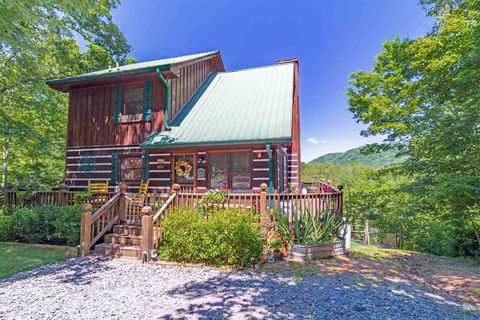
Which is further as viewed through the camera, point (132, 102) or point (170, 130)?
point (132, 102)

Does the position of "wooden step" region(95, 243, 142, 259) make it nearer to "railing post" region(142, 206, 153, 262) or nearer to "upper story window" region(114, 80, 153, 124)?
"railing post" region(142, 206, 153, 262)

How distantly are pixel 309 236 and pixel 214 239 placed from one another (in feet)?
8.22

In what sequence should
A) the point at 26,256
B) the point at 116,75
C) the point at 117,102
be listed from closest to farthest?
the point at 26,256 → the point at 116,75 → the point at 117,102

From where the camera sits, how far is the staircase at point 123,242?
6.61 meters

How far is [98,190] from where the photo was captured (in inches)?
405

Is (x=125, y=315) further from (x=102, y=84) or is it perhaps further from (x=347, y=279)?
(x=102, y=84)

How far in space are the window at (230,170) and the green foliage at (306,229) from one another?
122 inches

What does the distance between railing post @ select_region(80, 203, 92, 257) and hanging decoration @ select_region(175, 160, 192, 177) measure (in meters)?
3.72

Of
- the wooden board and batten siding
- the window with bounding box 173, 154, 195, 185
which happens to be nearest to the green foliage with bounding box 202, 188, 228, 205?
the window with bounding box 173, 154, 195, 185

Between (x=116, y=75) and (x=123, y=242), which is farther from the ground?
(x=116, y=75)

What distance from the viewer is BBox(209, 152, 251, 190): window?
9.64 m

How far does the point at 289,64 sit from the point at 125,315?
13696 mm

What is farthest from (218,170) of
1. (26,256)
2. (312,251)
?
(26,256)

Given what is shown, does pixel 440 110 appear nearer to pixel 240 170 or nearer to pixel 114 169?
pixel 240 170
